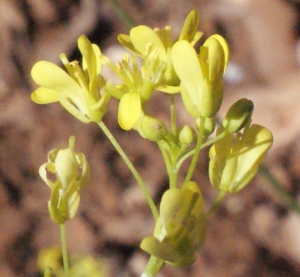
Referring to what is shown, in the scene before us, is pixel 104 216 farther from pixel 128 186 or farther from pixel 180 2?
pixel 180 2

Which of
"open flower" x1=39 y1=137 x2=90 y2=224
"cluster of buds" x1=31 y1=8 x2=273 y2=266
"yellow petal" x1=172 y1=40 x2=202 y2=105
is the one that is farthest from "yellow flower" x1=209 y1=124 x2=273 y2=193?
"open flower" x1=39 y1=137 x2=90 y2=224

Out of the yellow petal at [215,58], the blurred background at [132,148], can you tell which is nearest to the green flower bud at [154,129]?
the yellow petal at [215,58]

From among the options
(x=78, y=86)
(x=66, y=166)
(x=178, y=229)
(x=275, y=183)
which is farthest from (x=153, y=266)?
(x=275, y=183)

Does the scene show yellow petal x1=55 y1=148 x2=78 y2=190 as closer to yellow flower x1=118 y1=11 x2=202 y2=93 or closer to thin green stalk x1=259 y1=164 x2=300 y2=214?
yellow flower x1=118 y1=11 x2=202 y2=93

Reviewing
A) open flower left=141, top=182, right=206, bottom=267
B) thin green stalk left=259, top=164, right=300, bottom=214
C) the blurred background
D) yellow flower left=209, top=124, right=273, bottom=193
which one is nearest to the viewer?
open flower left=141, top=182, right=206, bottom=267

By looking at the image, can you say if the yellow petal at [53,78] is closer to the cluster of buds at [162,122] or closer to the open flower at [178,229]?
the cluster of buds at [162,122]

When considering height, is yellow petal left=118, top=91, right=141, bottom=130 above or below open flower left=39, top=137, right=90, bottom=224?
above

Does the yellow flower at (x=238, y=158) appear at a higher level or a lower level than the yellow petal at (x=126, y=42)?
lower
